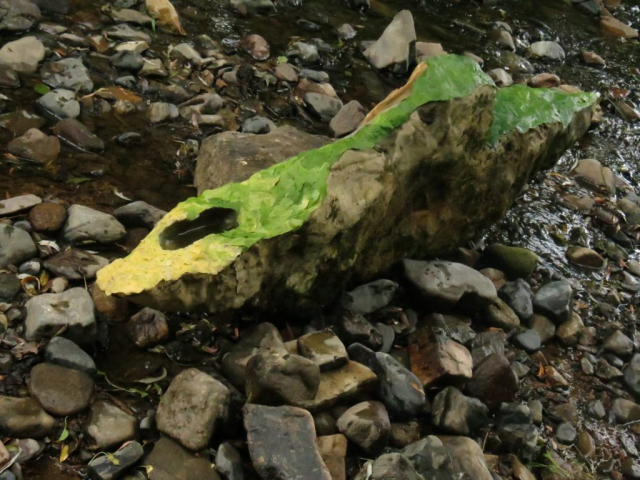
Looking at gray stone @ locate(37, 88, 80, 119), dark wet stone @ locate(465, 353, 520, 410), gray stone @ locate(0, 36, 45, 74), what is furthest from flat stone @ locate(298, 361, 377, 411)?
gray stone @ locate(0, 36, 45, 74)

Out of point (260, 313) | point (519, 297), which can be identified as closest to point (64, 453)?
point (260, 313)

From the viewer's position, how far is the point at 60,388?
120 inches

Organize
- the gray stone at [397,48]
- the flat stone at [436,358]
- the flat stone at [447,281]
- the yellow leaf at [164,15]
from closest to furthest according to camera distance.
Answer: the flat stone at [436,358]
the flat stone at [447,281]
the yellow leaf at [164,15]
the gray stone at [397,48]

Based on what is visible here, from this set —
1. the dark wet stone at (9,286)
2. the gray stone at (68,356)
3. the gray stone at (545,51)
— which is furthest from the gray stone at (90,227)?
the gray stone at (545,51)

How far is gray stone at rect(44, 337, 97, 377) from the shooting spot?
124 inches

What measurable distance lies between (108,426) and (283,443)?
2.47 ft

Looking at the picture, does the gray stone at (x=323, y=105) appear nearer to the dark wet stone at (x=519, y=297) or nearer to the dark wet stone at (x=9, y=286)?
the dark wet stone at (x=519, y=297)

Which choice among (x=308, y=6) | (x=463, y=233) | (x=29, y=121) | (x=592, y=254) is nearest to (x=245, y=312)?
(x=463, y=233)

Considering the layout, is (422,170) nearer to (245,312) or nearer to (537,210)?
(245,312)

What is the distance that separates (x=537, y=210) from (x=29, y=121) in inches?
152

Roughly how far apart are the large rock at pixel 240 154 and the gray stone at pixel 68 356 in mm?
1555

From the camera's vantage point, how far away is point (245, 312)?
11.7 feet

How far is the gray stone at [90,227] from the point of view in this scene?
3918 millimetres

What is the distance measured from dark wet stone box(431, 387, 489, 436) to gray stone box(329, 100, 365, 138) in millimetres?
2719
